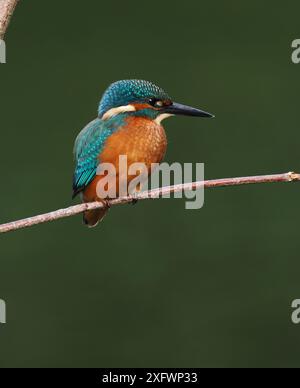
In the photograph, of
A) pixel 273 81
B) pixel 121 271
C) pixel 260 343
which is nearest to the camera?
pixel 260 343

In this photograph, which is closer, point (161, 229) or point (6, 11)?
point (6, 11)

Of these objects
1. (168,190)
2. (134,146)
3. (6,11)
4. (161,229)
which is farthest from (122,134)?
(161,229)

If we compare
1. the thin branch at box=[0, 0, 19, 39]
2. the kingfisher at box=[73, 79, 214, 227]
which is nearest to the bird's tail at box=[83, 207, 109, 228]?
the kingfisher at box=[73, 79, 214, 227]

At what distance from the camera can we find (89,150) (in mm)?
Answer: 2016

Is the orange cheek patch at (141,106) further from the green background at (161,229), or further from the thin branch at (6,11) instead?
the green background at (161,229)

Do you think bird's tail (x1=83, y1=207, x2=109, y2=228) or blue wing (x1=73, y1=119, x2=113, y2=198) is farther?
bird's tail (x1=83, y1=207, x2=109, y2=228)

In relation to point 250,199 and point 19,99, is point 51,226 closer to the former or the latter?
point 19,99

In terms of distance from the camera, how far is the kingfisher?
1911 mm

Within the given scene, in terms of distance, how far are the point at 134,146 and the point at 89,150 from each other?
101mm

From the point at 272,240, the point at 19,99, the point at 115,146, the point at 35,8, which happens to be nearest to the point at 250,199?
the point at 272,240

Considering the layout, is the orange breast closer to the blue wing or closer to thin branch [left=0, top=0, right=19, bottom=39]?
the blue wing

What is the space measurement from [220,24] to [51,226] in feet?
6.03

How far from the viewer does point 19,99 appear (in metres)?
4.83

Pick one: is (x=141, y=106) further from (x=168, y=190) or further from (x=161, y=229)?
(x=161, y=229)
